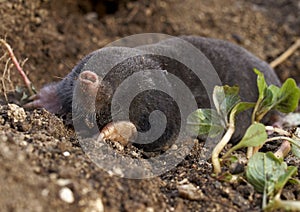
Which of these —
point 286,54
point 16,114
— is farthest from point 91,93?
point 286,54

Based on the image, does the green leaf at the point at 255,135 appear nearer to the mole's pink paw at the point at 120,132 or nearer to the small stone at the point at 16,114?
the mole's pink paw at the point at 120,132

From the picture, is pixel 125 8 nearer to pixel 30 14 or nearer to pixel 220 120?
pixel 30 14

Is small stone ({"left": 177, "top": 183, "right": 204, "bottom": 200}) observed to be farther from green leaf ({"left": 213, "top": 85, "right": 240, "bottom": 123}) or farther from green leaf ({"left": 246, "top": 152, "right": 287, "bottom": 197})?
green leaf ({"left": 213, "top": 85, "right": 240, "bottom": 123})

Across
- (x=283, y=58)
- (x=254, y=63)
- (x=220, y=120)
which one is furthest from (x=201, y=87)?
(x=283, y=58)

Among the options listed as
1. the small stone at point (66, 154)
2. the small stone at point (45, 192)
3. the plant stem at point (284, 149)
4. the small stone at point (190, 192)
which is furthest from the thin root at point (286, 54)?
the small stone at point (45, 192)

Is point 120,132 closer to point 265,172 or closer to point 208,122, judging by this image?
point 208,122
